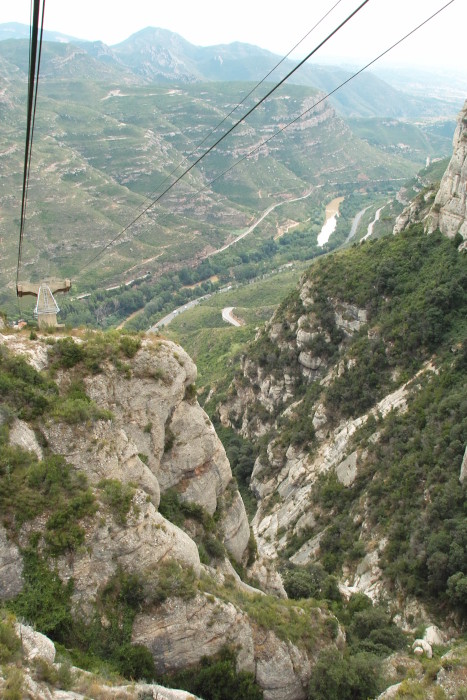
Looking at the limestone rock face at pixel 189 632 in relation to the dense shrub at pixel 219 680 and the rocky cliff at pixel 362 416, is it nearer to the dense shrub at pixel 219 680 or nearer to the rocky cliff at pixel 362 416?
the dense shrub at pixel 219 680

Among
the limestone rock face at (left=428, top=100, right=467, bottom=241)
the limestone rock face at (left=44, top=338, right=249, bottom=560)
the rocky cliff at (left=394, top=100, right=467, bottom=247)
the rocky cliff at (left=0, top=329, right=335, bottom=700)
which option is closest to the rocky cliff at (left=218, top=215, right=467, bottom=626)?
the rocky cliff at (left=394, top=100, right=467, bottom=247)

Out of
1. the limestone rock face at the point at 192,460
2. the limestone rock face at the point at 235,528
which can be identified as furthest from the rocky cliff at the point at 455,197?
the limestone rock face at the point at 192,460

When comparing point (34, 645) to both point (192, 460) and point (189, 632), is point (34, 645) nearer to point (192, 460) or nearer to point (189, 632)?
point (189, 632)

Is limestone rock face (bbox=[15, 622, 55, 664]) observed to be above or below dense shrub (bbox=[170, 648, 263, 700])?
above

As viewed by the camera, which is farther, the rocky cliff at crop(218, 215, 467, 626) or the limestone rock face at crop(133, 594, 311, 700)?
the rocky cliff at crop(218, 215, 467, 626)

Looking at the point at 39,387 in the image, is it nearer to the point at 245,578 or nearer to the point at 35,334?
the point at 35,334

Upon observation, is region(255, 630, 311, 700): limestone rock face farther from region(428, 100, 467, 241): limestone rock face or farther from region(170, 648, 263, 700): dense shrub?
region(428, 100, 467, 241): limestone rock face
